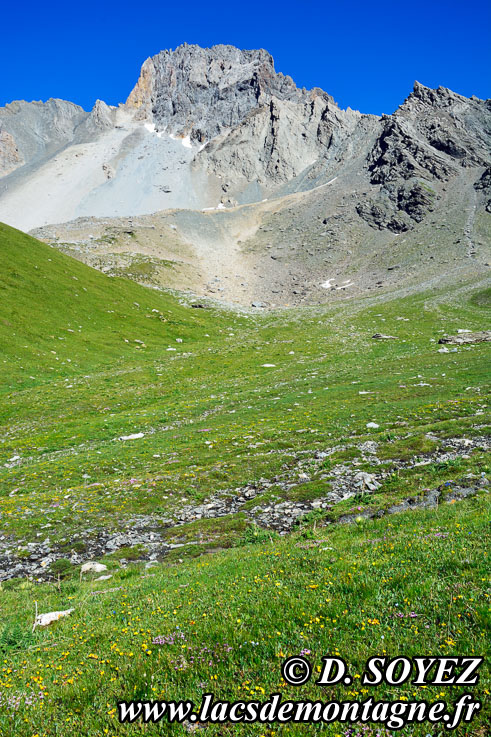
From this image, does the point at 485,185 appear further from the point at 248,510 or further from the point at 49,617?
the point at 49,617

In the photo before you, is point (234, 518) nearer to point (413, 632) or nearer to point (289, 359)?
point (413, 632)

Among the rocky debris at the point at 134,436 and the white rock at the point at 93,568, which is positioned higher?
the rocky debris at the point at 134,436

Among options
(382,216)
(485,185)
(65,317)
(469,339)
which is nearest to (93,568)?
(469,339)

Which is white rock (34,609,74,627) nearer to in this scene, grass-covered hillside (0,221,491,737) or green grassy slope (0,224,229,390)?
grass-covered hillside (0,221,491,737)

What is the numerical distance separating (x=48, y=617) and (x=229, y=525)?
713cm

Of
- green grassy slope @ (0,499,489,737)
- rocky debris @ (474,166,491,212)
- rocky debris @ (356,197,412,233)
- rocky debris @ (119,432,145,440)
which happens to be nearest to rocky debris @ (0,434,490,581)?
green grassy slope @ (0,499,489,737)

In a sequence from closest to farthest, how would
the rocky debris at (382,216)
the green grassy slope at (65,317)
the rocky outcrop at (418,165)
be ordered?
the green grassy slope at (65,317) → the rocky debris at (382,216) → the rocky outcrop at (418,165)

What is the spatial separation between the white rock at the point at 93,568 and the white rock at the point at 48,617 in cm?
334

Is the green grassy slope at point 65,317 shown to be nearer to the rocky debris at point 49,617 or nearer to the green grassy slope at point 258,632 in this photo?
the rocky debris at point 49,617

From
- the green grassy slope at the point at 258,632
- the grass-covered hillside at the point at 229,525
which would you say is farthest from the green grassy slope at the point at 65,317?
the green grassy slope at the point at 258,632

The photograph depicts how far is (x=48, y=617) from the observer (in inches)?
367

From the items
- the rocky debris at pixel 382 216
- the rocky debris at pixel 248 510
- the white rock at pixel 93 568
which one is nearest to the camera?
the white rock at pixel 93 568

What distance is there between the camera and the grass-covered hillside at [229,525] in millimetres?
5820

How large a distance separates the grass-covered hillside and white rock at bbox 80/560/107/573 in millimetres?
330
